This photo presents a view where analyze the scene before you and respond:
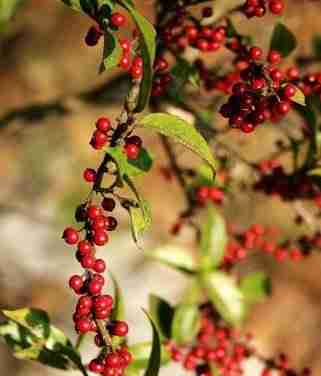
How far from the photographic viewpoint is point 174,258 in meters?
1.99

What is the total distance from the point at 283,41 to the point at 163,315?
0.71 metres

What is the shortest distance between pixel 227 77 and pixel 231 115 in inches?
26.6

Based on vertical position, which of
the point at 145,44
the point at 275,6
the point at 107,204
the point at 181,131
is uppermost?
the point at 275,6

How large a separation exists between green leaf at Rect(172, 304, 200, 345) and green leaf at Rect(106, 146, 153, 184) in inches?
24.0

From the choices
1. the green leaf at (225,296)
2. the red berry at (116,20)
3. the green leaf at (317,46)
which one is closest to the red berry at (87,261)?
the red berry at (116,20)

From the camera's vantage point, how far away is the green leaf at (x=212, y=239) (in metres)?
1.90

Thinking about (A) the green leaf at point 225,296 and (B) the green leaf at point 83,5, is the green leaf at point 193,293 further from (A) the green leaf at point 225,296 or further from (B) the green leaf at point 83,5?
(B) the green leaf at point 83,5

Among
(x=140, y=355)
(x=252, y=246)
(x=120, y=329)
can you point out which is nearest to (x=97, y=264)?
(x=120, y=329)

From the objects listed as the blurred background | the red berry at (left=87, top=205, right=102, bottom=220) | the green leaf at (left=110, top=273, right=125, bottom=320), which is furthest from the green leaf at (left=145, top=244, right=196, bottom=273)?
the blurred background

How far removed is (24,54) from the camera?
468 centimetres

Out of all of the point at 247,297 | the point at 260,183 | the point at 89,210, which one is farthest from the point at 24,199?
the point at 89,210

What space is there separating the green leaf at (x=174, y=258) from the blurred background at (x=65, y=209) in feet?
4.98

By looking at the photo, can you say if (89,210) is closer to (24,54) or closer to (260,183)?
(260,183)

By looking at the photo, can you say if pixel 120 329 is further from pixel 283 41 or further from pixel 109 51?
pixel 283 41
